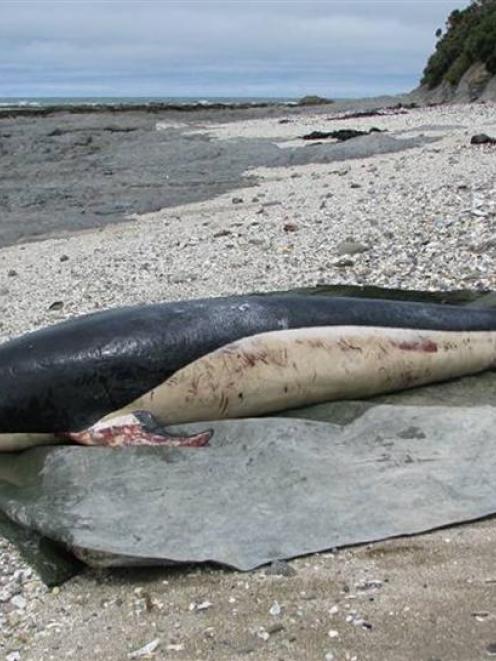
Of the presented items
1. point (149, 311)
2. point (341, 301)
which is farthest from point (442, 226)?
point (149, 311)

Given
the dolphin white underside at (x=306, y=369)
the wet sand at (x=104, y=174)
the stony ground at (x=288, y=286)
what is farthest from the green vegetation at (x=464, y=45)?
Result: the dolphin white underside at (x=306, y=369)

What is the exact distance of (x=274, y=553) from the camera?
4.14 m

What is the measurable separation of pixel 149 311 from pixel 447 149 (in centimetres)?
1256

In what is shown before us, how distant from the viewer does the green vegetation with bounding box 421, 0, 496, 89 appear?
43.1m

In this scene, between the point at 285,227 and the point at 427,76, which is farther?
the point at 427,76

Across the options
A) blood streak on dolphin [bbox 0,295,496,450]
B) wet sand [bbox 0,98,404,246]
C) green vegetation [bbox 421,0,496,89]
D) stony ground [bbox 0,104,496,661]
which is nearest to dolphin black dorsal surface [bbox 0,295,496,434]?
blood streak on dolphin [bbox 0,295,496,450]

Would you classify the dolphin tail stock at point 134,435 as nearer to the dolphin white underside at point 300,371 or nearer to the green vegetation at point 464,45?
the dolphin white underside at point 300,371

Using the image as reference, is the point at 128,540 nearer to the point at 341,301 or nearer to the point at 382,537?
the point at 382,537

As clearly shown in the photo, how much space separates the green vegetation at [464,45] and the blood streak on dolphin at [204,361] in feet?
128

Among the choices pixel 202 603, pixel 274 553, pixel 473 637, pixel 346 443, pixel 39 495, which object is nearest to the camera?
pixel 473 637

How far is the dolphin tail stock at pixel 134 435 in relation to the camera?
17.2 ft

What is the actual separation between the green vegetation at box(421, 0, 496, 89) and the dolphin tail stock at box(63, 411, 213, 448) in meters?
40.2

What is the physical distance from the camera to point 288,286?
8656mm

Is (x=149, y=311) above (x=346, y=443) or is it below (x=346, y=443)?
above
